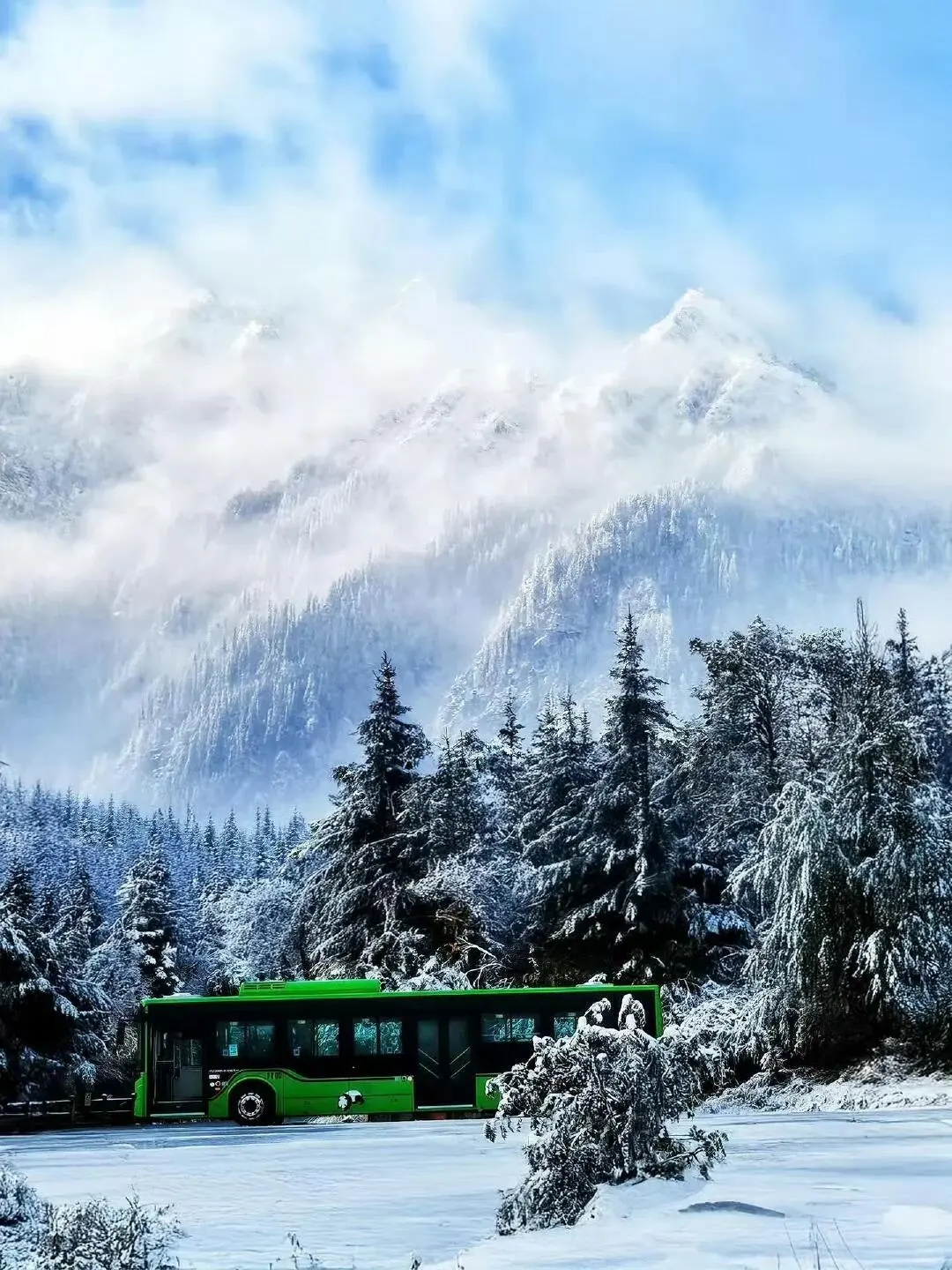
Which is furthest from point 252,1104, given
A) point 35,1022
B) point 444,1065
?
point 35,1022

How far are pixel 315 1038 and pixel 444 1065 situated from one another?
2677 millimetres

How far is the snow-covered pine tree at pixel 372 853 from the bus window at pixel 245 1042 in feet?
49.4

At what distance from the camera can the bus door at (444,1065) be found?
29172mm

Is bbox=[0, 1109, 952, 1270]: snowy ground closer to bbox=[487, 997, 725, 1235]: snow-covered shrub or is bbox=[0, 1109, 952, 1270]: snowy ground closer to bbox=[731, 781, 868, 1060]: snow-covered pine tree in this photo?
bbox=[487, 997, 725, 1235]: snow-covered shrub

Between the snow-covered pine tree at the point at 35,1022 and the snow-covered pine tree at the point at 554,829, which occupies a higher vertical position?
the snow-covered pine tree at the point at 554,829

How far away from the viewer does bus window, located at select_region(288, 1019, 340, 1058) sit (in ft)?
95.1

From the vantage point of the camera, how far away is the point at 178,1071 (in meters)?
28.7

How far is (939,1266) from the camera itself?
30.2ft

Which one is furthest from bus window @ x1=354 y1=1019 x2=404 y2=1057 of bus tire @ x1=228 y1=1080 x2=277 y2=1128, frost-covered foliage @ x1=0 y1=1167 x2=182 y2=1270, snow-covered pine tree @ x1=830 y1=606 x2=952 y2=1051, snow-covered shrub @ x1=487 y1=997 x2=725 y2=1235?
frost-covered foliage @ x1=0 y1=1167 x2=182 y2=1270

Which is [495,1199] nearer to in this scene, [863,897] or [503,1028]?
[503,1028]

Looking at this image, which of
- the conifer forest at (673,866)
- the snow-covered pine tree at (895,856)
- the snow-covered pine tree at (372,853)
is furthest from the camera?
the snow-covered pine tree at (372,853)

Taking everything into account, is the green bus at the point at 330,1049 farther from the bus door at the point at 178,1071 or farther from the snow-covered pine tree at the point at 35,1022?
the snow-covered pine tree at the point at 35,1022

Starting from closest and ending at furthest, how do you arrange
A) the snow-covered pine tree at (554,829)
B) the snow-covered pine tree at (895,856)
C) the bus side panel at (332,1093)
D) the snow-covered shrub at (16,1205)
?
the snow-covered shrub at (16,1205)
the snow-covered pine tree at (895,856)
the bus side panel at (332,1093)
the snow-covered pine tree at (554,829)

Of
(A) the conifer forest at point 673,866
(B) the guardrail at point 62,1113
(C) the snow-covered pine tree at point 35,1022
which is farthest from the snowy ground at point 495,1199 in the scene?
(C) the snow-covered pine tree at point 35,1022
